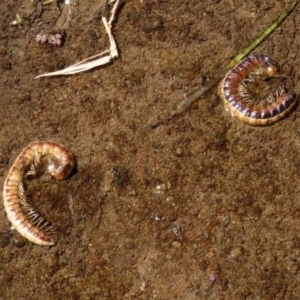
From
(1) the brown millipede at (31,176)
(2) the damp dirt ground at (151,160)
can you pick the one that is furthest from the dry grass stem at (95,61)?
(1) the brown millipede at (31,176)

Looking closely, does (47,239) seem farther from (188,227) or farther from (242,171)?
(242,171)

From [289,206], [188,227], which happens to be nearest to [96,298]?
[188,227]

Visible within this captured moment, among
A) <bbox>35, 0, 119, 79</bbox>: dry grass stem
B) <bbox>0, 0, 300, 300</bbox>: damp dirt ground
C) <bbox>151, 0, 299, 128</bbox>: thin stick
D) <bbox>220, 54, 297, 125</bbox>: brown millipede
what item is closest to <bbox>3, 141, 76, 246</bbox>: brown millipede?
<bbox>0, 0, 300, 300</bbox>: damp dirt ground

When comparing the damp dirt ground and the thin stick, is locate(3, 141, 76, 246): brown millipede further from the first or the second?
the thin stick

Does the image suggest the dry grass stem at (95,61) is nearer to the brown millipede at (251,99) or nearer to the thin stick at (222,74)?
the thin stick at (222,74)

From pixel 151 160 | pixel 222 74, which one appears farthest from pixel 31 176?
pixel 222 74

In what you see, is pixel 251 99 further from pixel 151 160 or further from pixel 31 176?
pixel 31 176
